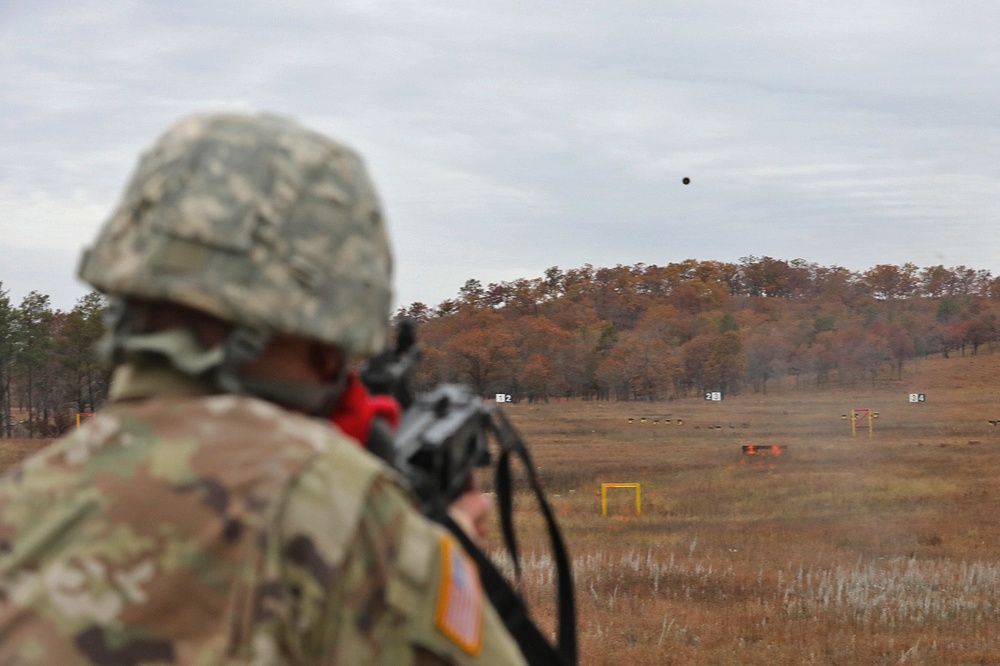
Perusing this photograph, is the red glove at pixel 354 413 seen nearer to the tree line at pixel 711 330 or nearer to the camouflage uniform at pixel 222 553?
the camouflage uniform at pixel 222 553

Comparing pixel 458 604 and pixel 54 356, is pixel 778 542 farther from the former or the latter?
pixel 54 356

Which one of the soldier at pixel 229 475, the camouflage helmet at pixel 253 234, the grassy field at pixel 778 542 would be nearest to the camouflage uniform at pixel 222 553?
the soldier at pixel 229 475

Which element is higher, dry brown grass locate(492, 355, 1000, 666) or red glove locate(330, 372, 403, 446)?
red glove locate(330, 372, 403, 446)

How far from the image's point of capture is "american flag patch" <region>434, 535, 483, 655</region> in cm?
130

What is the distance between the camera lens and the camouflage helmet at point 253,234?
4.39 feet

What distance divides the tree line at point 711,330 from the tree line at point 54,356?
18201 millimetres

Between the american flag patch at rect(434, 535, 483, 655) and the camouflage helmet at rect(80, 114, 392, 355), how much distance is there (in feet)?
0.98

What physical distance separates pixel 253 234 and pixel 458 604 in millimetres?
499

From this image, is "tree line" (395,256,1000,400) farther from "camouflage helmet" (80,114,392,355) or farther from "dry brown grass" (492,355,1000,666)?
"camouflage helmet" (80,114,392,355)

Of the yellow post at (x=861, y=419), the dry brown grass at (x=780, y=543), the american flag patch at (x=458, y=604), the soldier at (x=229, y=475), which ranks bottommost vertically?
the dry brown grass at (x=780, y=543)

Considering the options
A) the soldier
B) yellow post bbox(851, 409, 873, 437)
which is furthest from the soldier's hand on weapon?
yellow post bbox(851, 409, 873, 437)

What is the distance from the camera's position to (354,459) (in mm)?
1259

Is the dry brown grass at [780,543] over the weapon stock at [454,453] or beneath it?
beneath

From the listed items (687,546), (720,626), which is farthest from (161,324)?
(687,546)
